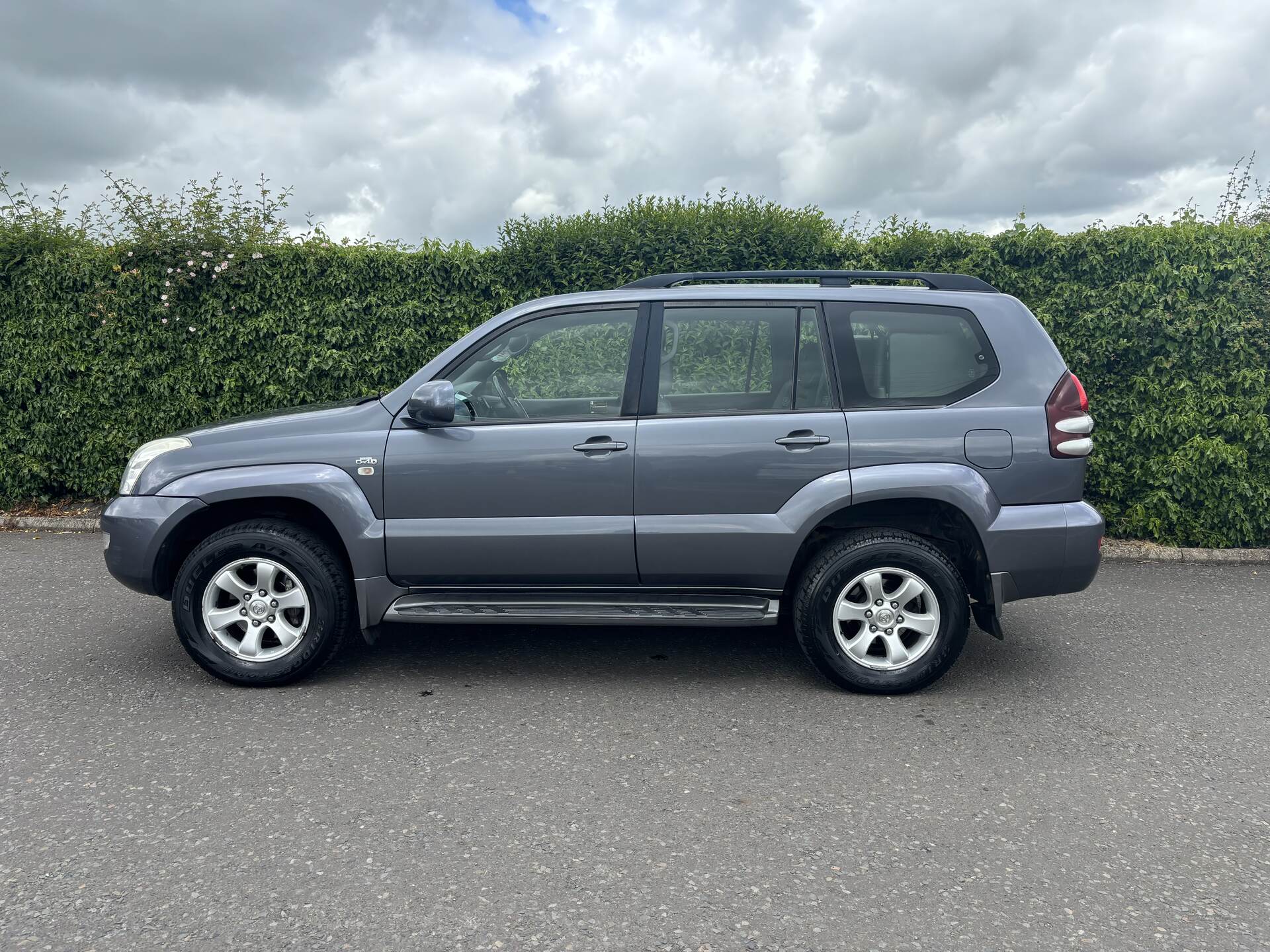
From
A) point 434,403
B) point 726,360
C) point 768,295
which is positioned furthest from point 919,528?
point 434,403

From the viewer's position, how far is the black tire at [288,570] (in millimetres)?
4383

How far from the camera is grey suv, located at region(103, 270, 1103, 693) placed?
4.27 m

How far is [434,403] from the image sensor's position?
425cm

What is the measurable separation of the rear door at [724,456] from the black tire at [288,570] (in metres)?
1.42

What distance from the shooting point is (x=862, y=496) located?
167 inches

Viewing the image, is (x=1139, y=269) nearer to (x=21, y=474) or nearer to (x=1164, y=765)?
(x=1164, y=765)

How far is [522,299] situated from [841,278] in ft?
13.1

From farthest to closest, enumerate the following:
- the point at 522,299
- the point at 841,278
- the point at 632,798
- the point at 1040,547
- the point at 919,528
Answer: the point at 522,299
the point at 841,278
the point at 919,528
the point at 1040,547
the point at 632,798

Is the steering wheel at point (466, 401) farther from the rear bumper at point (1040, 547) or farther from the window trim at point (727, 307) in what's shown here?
the rear bumper at point (1040, 547)

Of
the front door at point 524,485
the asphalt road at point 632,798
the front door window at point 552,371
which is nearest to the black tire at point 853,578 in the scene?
the asphalt road at point 632,798

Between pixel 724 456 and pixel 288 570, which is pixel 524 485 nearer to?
pixel 724 456

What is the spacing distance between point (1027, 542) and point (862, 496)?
2.44ft

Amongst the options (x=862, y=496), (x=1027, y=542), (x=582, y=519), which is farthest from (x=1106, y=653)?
(x=582, y=519)

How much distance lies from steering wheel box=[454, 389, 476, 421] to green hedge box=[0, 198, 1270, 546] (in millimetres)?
3679
